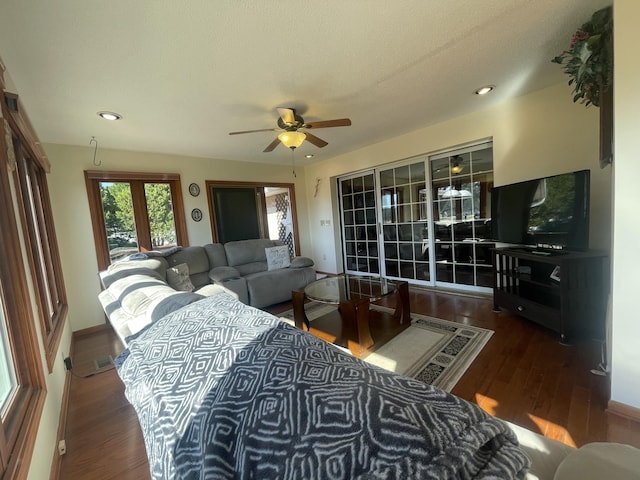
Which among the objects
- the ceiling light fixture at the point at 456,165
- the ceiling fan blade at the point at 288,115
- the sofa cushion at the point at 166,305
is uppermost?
the ceiling fan blade at the point at 288,115

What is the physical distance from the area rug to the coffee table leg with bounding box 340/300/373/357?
11cm

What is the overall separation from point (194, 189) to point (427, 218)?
139 inches

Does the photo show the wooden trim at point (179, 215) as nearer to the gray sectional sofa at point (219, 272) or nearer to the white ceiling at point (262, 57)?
the gray sectional sofa at point (219, 272)

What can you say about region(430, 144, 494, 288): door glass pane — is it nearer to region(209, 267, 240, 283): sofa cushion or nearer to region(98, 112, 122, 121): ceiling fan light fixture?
region(209, 267, 240, 283): sofa cushion

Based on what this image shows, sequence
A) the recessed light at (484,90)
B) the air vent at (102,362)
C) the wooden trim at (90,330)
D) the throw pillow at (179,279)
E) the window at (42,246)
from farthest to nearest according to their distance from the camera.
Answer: the wooden trim at (90,330)
the throw pillow at (179,279)
the recessed light at (484,90)
the air vent at (102,362)
the window at (42,246)

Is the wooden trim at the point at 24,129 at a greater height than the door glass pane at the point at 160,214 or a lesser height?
greater

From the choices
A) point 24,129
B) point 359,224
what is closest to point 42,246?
point 24,129

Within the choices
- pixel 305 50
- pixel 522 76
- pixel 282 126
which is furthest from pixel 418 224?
pixel 305 50

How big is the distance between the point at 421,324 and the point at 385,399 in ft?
7.94

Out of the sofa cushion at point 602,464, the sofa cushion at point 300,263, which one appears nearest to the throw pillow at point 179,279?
the sofa cushion at point 300,263

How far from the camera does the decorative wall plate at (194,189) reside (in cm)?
402

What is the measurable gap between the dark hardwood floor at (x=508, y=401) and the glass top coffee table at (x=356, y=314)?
0.75m

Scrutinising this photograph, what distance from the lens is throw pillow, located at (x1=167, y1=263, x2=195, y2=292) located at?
3018 mm

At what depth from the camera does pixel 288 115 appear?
8.23ft
